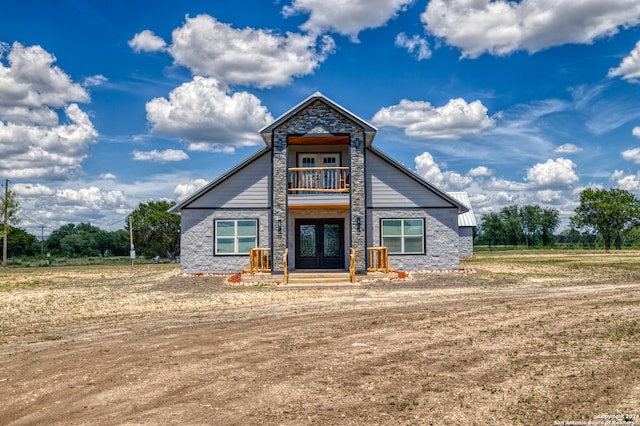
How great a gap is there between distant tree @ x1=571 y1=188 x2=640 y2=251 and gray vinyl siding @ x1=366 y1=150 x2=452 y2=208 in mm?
39318

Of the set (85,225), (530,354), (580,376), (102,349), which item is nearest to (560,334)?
(530,354)

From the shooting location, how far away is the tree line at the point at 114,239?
55719 mm

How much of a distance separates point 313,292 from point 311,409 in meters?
12.3

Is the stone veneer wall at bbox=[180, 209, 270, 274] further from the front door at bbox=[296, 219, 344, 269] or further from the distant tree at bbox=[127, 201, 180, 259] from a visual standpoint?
the distant tree at bbox=[127, 201, 180, 259]

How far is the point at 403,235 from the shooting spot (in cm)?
2359

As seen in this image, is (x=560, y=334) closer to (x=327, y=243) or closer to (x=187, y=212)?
(x=327, y=243)

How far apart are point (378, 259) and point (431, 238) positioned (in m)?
2.68

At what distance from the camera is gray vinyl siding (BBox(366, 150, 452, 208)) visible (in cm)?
2355

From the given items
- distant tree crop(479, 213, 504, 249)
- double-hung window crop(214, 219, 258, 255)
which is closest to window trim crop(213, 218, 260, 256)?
double-hung window crop(214, 219, 258, 255)

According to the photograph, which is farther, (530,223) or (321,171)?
(530,223)

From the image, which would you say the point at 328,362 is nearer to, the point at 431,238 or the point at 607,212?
the point at 431,238

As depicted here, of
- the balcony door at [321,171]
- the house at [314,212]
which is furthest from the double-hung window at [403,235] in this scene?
the balcony door at [321,171]

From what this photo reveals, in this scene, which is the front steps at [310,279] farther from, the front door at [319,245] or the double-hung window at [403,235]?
the front door at [319,245]

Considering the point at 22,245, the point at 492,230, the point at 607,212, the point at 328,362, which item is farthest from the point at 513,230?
the point at 328,362
